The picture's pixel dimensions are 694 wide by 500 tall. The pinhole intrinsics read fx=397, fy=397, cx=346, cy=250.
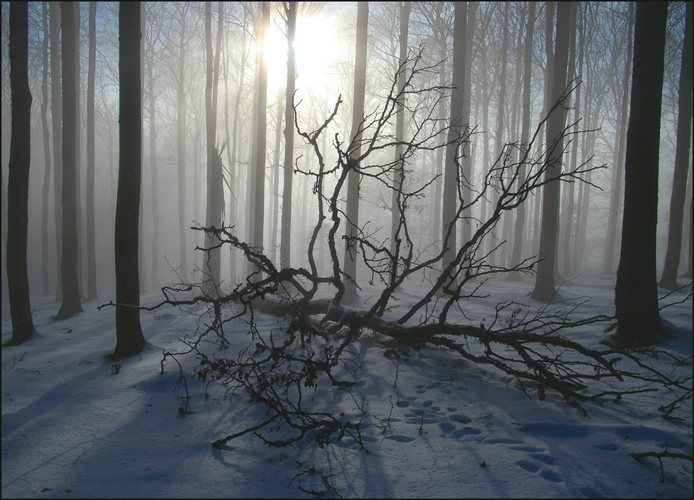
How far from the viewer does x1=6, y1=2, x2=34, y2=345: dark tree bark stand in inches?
293

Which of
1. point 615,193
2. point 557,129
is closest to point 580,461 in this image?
point 557,129

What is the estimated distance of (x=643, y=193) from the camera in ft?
17.0

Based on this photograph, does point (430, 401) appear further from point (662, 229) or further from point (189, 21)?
point (662, 229)

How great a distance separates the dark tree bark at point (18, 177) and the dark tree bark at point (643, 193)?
9.88 m

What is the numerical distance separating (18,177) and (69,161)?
3325mm

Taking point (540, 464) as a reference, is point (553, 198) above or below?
above

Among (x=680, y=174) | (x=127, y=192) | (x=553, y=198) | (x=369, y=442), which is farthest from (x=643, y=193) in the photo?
(x=680, y=174)

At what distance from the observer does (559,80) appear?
9.41 m

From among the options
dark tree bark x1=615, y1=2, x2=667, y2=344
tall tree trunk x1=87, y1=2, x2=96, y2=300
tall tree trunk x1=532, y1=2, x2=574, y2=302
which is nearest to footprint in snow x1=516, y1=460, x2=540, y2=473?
dark tree bark x1=615, y1=2, x2=667, y2=344

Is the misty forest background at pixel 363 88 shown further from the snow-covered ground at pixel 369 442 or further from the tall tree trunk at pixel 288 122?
the snow-covered ground at pixel 369 442

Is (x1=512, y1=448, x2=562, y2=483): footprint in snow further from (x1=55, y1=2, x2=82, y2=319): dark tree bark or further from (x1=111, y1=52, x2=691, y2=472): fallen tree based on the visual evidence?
(x1=55, y1=2, x2=82, y2=319): dark tree bark

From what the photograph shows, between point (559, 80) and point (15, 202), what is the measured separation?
11870mm

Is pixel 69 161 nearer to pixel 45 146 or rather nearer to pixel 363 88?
pixel 363 88

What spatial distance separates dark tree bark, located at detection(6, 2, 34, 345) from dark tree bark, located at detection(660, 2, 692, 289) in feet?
49.2
